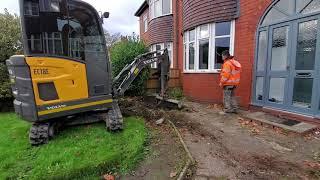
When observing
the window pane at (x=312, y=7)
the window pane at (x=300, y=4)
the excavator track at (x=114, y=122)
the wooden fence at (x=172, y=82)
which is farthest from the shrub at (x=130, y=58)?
the window pane at (x=312, y=7)

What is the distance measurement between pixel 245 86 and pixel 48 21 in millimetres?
6410

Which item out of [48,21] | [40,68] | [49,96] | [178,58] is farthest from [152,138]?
[178,58]

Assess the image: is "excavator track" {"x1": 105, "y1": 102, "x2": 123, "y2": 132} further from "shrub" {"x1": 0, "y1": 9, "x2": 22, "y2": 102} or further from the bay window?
the bay window

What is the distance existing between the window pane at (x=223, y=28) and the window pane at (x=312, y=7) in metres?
2.86

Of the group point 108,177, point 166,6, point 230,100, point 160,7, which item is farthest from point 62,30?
point 160,7

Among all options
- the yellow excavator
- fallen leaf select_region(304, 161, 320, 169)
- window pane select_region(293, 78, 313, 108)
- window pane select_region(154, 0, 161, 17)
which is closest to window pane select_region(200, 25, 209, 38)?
window pane select_region(293, 78, 313, 108)

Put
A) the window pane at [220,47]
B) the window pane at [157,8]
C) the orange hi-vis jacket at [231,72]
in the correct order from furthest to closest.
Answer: the window pane at [157,8]
the window pane at [220,47]
the orange hi-vis jacket at [231,72]

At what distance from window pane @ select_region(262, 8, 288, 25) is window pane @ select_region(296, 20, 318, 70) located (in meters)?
0.72

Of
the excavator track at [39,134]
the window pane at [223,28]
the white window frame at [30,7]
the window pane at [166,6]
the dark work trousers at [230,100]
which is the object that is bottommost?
the excavator track at [39,134]

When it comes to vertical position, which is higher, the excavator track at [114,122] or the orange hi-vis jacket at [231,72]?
the orange hi-vis jacket at [231,72]

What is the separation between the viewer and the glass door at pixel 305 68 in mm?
5895

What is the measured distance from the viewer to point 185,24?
10898mm

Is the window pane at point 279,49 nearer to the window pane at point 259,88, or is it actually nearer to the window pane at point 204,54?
the window pane at point 259,88

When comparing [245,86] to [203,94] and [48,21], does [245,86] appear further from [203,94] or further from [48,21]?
[48,21]
